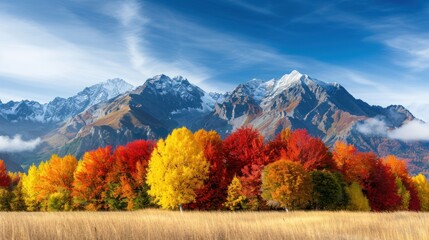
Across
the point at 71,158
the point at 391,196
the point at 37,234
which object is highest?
the point at 71,158

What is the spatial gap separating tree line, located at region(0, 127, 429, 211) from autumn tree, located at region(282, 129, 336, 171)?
0.15 meters

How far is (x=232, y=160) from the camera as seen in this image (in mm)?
56156

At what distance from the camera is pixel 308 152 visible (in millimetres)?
56844

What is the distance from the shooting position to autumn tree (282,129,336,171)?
55156 mm

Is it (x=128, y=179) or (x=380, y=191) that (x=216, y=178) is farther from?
(x=380, y=191)

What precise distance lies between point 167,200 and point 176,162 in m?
4.72

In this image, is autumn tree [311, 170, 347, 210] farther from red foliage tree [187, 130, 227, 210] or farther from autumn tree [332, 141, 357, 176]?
autumn tree [332, 141, 357, 176]

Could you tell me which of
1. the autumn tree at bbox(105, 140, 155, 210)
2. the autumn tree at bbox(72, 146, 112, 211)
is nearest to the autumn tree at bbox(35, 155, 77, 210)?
the autumn tree at bbox(72, 146, 112, 211)

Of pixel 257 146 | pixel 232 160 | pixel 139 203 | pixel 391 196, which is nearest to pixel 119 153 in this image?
pixel 139 203

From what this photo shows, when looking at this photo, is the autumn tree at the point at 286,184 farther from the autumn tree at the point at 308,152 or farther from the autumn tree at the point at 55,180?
the autumn tree at the point at 55,180

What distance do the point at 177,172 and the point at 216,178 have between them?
7.72m

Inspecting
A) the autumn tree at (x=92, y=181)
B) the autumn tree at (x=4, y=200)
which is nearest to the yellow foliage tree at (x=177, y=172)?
the autumn tree at (x=92, y=181)

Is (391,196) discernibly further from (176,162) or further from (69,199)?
(69,199)

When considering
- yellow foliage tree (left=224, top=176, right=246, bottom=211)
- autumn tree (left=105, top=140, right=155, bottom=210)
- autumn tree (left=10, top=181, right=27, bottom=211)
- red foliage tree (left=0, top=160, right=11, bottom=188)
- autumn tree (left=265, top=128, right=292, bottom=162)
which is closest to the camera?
yellow foliage tree (left=224, top=176, right=246, bottom=211)
